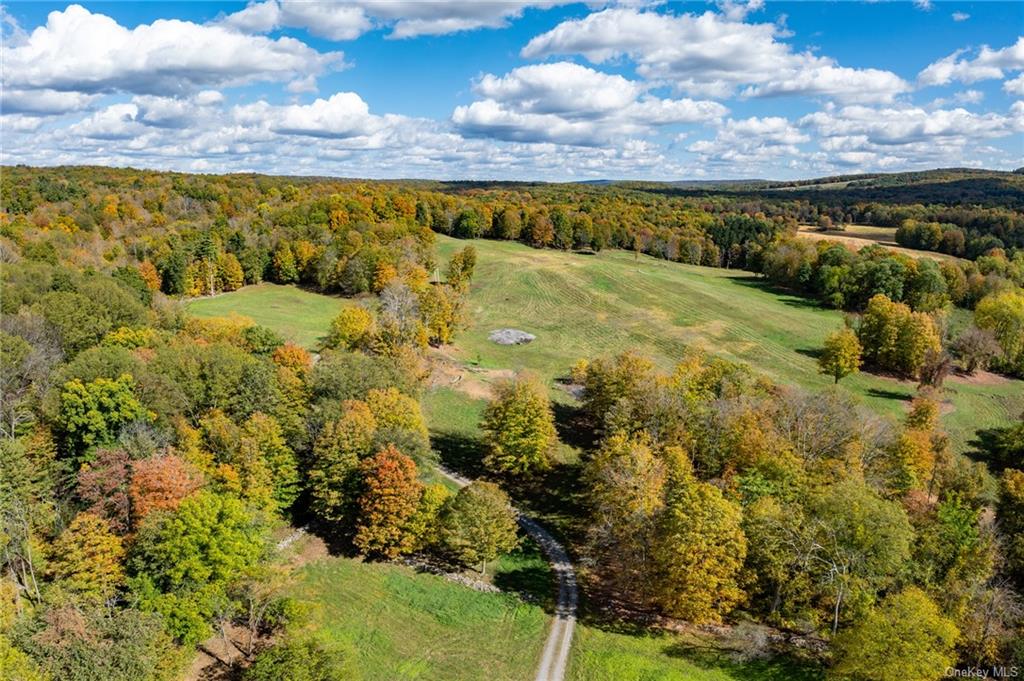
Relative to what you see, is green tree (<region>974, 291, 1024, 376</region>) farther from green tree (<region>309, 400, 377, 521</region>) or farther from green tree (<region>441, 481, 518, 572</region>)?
green tree (<region>309, 400, 377, 521</region>)

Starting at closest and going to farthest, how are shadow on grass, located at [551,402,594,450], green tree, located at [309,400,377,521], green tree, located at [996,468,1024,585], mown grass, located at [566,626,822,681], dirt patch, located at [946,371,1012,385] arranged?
mown grass, located at [566,626,822,681], green tree, located at [996,468,1024,585], green tree, located at [309,400,377,521], shadow on grass, located at [551,402,594,450], dirt patch, located at [946,371,1012,385]

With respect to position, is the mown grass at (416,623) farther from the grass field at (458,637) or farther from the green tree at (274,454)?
the green tree at (274,454)

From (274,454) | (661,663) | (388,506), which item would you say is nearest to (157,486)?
(274,454)

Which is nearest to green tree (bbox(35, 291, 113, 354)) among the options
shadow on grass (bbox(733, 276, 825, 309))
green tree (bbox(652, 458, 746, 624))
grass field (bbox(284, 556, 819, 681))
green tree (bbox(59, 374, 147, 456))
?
green tree (bbox(59, 374, 147, 456))

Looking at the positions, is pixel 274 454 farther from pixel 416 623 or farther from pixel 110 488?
pixel 416 623

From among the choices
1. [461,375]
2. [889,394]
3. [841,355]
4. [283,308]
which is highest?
[283,308]

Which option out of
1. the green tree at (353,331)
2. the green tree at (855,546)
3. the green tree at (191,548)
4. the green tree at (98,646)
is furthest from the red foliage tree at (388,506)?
the green tree at (353,331)
